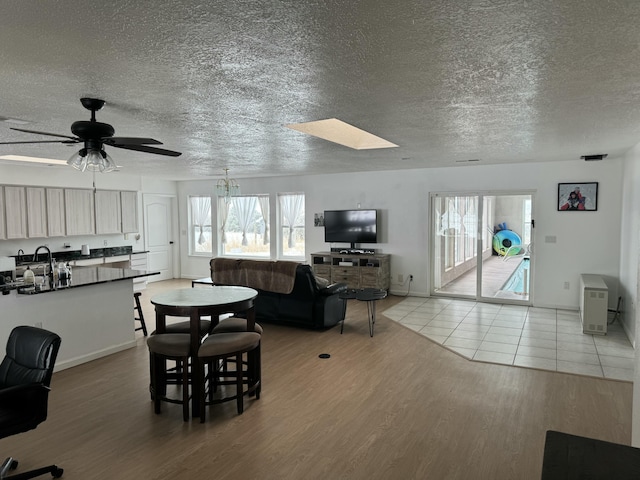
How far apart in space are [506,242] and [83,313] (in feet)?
20.9

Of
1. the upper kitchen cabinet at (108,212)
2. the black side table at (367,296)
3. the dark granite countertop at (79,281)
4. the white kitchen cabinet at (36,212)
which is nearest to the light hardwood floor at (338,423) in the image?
the dark granite countertop at (79,281)

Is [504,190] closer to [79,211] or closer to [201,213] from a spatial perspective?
[201,213]

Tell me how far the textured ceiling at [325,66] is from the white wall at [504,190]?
7.99 ft

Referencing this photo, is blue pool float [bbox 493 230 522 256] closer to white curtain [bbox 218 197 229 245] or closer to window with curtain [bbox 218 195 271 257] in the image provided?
window with curtain [bbox 218 195 271 257]

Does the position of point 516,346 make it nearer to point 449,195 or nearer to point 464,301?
point 464,301

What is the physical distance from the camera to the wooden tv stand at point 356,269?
7836 millimetres

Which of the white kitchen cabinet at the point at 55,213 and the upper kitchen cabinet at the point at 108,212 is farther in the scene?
the upper kitchen cabinet at the point at 108,212

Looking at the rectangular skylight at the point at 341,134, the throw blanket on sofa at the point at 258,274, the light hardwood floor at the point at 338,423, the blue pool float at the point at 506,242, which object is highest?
the rectangular skylight at the point at 341,134

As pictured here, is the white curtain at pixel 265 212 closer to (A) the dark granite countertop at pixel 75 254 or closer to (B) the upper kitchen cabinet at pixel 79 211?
(A) the dark granite countertop at pixel 75 254

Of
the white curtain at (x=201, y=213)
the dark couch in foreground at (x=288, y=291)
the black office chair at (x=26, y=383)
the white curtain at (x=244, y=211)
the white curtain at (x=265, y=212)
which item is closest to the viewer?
the black office chair at (x=26, y=383)

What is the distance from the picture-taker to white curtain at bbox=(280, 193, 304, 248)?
924 cm

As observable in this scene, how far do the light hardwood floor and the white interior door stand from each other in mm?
5574

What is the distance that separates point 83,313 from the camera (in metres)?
4.57

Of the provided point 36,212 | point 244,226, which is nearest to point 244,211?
point 244,226
